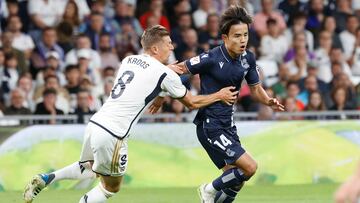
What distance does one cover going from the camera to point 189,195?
44.3 feet

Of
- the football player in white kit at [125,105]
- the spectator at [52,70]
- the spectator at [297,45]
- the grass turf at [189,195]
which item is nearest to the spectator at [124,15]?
the spectator at [52,70]

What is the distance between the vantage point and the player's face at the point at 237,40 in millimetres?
10422

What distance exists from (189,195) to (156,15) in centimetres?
590

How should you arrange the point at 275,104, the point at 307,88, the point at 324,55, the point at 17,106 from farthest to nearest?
the point at 324,55 → the point at 307,88 → the point at 17,106 → the point at 275,104

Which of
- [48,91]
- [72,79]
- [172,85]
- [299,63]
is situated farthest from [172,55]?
[172,85]

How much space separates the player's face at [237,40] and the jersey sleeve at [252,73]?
0.23 meters

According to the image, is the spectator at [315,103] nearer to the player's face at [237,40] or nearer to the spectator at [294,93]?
the spectator at [294,93]

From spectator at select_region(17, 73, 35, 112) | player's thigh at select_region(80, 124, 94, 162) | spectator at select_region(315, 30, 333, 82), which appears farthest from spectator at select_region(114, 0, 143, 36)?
player's thigh at select_region(80, 124, 94, 162)

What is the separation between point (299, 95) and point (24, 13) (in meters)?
5.10

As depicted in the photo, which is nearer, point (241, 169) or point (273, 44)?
point (241, 169)

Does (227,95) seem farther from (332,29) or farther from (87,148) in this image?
(332,29)

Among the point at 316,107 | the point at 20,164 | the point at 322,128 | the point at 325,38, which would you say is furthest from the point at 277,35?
the point at 20,164

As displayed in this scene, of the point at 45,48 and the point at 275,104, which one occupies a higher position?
the point at 275,104

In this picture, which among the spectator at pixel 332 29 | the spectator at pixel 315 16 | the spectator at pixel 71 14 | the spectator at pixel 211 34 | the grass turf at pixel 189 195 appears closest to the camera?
the grass turf at pixel 189 195
